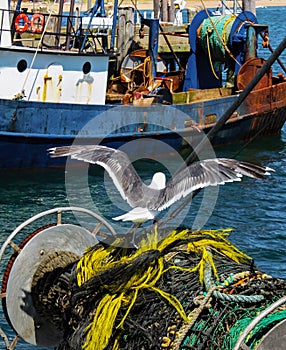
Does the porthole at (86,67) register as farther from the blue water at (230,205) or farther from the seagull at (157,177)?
the seagull at (157,177)

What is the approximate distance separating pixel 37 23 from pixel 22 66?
3.65 ft

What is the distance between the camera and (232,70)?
1988 cm

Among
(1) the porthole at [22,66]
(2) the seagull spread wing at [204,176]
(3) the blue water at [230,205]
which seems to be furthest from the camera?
(1) the porthole at [22,66]

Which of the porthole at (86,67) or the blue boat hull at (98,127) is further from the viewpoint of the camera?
the porthole at (86,67)

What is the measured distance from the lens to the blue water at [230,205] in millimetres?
12367

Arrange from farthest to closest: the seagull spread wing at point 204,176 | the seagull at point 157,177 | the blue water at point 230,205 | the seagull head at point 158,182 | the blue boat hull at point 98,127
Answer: the blue boat hull at point 98,127 < the blue water at point 230,205 < the seagull head at point 158,182 < the seagull at point 157,177 < the seagull spread wing at point 204,176

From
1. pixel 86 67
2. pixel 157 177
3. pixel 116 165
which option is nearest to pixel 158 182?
pixel 157 177

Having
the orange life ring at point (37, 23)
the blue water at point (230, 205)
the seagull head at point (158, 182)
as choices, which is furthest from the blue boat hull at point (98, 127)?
the seagull head at point (158, 182)

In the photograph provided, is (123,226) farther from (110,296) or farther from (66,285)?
(110,296)

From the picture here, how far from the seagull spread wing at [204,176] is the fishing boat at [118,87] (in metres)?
8.71

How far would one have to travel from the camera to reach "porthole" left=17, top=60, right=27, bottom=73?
52.7 feet

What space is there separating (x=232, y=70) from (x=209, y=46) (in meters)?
1.05

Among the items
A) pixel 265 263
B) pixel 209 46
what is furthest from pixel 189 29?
pixel 265 263

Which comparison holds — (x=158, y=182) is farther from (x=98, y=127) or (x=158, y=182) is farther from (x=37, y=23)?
(x=37, y=23)
